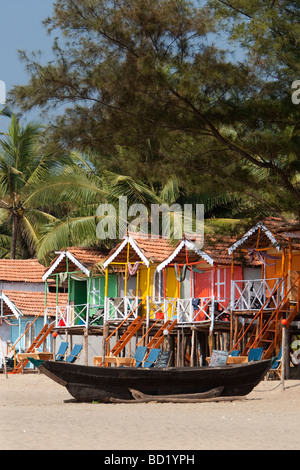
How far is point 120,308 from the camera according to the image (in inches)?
1167

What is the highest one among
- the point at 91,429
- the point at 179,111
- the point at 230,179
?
the point at 179,111

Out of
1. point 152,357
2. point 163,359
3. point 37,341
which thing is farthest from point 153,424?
point 37,341

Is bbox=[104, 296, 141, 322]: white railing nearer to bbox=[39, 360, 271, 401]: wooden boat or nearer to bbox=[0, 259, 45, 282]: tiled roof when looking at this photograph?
bbox=[0, 259, 45, 282]: tiled roof

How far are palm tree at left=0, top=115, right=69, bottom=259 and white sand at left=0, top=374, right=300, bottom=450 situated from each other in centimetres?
2158

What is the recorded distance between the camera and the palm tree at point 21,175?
1639 inches

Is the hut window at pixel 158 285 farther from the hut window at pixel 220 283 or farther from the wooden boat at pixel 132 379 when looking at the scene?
the wooden boat at pixel 132 379

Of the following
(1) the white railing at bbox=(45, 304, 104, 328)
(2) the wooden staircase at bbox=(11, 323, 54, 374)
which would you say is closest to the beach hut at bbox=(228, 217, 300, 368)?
(1) the white railing at bbox=(45, 304, 104, 328)

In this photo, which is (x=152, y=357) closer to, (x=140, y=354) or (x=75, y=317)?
(x=140, y=354)

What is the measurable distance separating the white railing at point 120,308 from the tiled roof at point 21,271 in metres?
9.52

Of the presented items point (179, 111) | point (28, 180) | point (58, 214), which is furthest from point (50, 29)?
point (58, 214)

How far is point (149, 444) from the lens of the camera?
1124 cm

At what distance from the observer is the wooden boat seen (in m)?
17.8

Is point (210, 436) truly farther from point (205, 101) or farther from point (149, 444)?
point (205, 101)

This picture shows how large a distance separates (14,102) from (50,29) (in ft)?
4.96
